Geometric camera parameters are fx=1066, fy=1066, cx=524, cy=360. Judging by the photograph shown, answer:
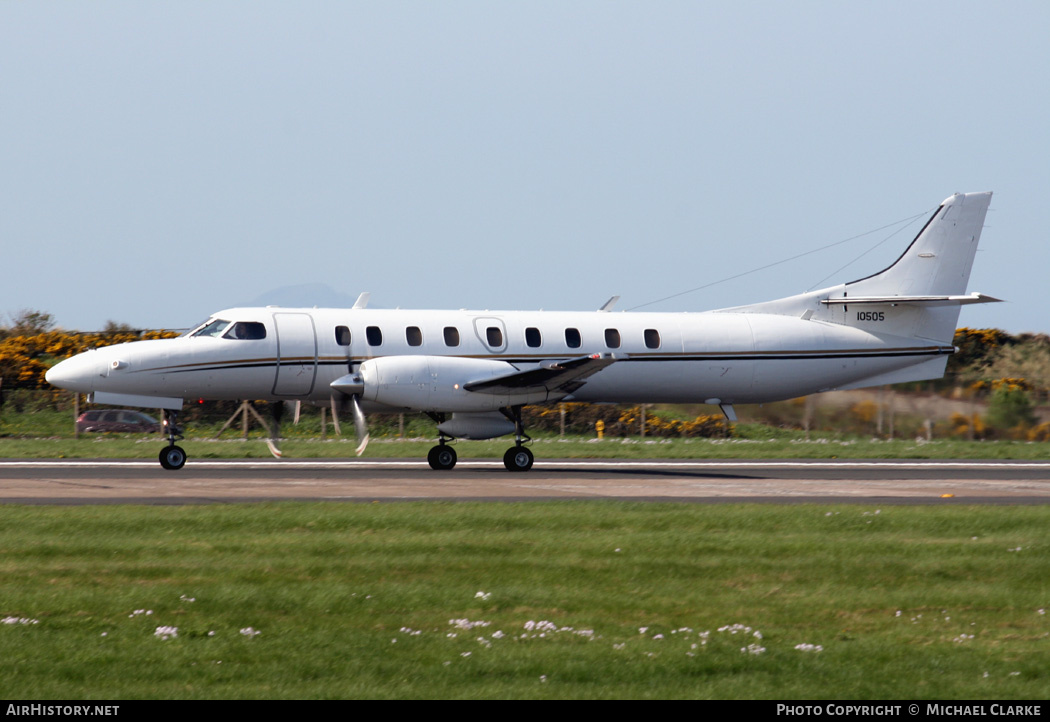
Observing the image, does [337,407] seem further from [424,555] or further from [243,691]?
[243,691]

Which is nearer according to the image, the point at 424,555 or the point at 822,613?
the point at 822,613

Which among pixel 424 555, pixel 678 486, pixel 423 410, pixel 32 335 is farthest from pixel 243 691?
pixel 32 335

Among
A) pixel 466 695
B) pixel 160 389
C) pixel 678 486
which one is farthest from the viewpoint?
pixel 160 389

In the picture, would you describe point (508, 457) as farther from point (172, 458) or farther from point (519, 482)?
point (172, 458)

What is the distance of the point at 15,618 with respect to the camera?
27.1 ft

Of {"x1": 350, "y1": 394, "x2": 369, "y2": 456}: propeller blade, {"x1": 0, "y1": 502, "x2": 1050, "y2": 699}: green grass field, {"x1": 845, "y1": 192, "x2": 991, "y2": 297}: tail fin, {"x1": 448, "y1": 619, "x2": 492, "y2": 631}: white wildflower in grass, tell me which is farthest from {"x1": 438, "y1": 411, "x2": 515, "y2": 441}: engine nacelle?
{"x1": 448, "y1": 619, "x2": 492, "y2": 631}: white wildflower in grass

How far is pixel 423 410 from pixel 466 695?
16531mm

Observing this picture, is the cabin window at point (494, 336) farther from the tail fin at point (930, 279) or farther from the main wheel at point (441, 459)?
the tail fin at point (930, 279)

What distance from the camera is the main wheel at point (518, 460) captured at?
78.1 ft

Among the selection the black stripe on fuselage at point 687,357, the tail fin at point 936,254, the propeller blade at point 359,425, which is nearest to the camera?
the propeller blade at point 359,425

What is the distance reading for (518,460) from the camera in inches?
938

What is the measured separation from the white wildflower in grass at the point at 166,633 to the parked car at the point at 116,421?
1188 inches

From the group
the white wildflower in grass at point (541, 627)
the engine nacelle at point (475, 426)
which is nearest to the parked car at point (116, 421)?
the engine nacelle at point (475, 426)

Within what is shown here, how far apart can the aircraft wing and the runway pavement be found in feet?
6.20
